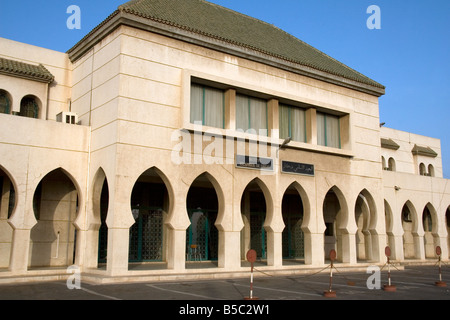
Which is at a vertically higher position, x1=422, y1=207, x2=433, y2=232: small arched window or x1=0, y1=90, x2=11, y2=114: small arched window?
x1=0, y1=90, x2=11, y2=114: small arched window

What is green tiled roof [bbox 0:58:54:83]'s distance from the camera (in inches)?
738

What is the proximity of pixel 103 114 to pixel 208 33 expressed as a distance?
18.5 ft

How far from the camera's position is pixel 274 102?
21.4 meters

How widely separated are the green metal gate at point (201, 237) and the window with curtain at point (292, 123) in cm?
610

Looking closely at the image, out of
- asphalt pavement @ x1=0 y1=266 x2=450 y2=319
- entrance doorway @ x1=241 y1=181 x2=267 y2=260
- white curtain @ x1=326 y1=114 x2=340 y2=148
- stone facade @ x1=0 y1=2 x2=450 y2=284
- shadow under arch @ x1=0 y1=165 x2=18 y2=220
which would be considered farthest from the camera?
entrance doorway @ x1=241 y1=181 x2=267 y2=260

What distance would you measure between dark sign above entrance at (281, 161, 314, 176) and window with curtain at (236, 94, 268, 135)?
5.92 ft

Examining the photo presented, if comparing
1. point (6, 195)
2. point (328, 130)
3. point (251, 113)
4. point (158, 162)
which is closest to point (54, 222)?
point (6, 195)

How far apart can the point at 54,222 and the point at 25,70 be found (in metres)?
6.60

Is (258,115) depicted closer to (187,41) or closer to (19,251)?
(187,41)

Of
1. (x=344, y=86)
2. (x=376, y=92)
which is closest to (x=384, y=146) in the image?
(x=376, y=92)

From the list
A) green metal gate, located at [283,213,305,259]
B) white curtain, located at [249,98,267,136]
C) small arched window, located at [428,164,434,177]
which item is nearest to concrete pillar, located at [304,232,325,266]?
white curtain, located at [249,98,267,136]

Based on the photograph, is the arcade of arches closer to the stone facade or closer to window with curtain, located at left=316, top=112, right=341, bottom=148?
the stone facade

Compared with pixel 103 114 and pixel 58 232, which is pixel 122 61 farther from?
pixel 58 232

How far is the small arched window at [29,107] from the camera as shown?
19.5m
